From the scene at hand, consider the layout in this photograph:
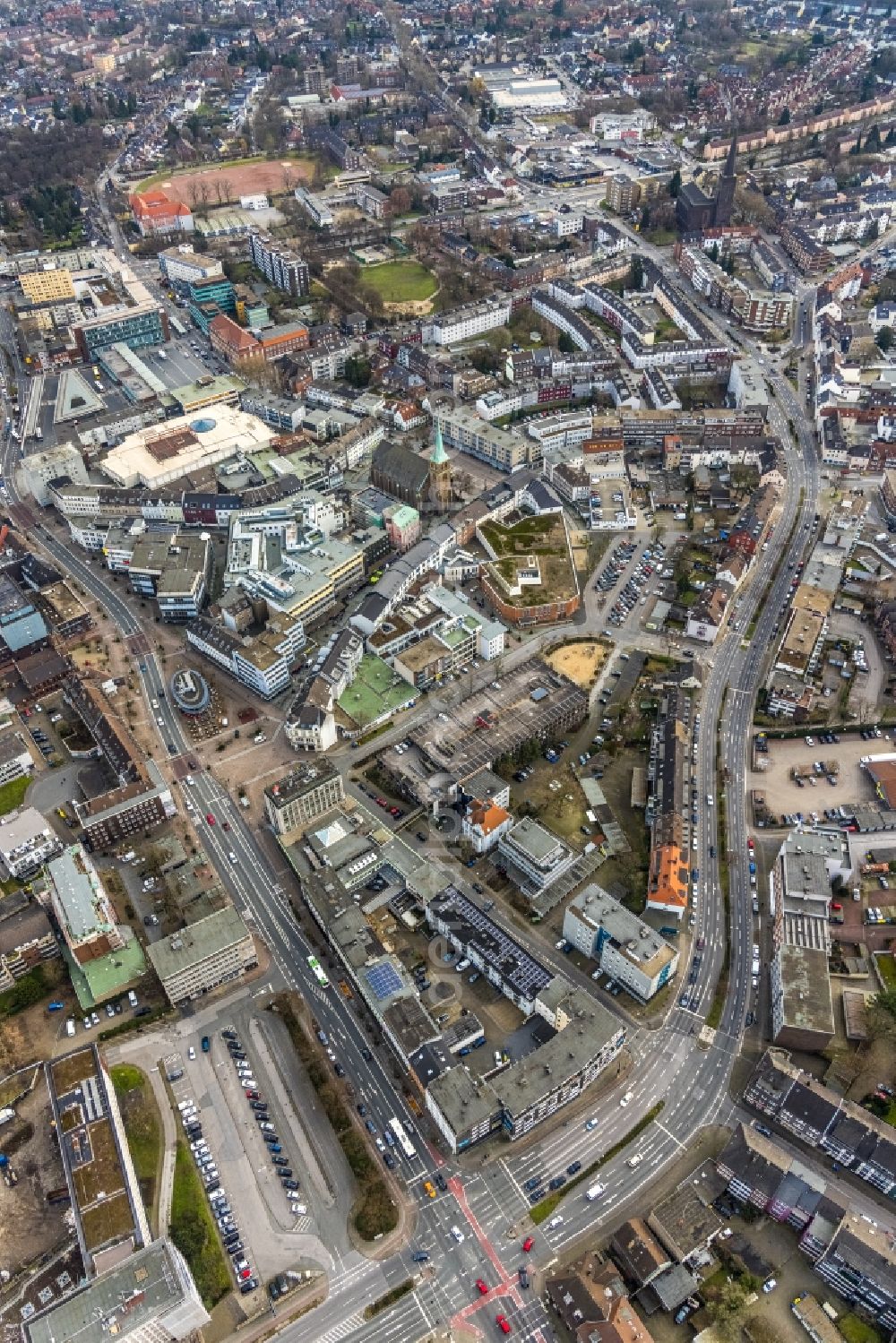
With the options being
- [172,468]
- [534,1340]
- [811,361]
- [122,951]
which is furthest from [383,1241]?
[811,361]

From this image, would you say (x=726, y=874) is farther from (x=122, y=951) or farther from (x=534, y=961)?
(x=122, y=951)

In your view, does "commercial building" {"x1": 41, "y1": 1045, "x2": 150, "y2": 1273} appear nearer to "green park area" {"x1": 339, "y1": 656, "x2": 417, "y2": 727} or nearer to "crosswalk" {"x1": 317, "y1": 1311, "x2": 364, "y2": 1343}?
"crosswalk" {"x1": 317, "y1": 1311, "x2": 364, "y2": 1343}

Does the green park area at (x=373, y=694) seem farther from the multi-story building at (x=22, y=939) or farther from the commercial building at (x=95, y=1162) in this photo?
the commercial building at (x=95, y=1162)

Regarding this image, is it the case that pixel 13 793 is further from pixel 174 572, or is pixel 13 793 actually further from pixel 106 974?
pixel 174 572

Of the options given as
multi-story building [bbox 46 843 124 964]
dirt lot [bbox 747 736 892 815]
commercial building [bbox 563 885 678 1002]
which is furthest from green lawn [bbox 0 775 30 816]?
dirt lot [bbox 747 736 892 815]

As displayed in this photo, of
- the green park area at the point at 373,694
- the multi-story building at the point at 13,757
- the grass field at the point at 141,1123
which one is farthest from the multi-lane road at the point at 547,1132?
the green park area at the point at 373,694

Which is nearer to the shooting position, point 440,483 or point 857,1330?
point 857,1330

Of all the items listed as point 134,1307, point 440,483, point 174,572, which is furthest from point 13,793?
point 440,483
